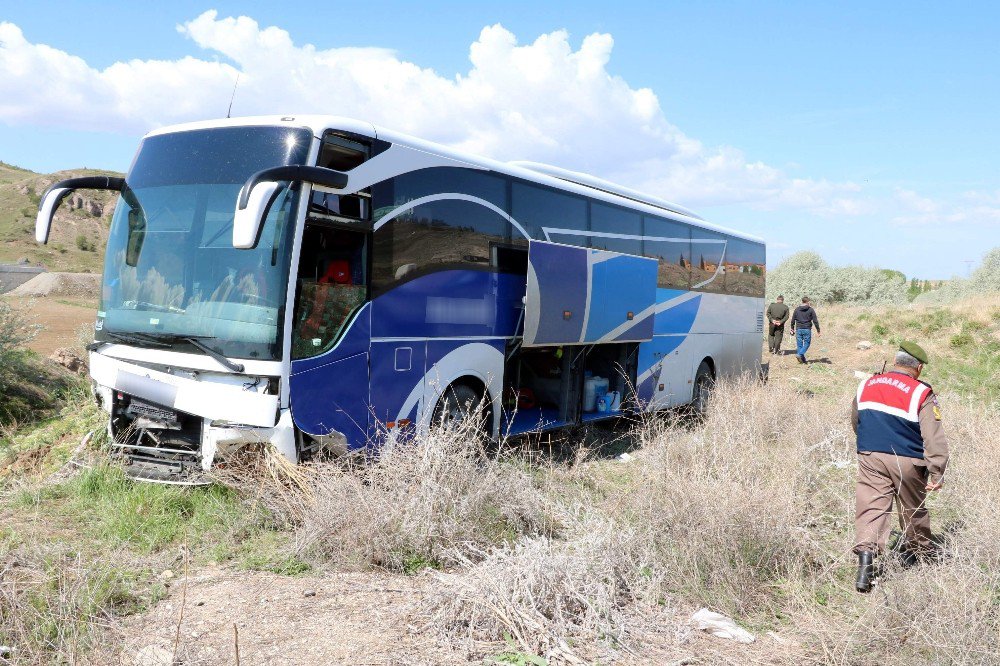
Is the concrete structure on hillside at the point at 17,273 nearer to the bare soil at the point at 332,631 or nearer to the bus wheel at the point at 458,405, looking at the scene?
the bus wheel at the point at 458,405

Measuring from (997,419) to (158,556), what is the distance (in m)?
9.53

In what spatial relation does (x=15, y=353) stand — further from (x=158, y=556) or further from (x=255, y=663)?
(x=255, y=663)

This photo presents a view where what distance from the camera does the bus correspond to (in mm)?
5902

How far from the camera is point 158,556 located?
17.7 feet

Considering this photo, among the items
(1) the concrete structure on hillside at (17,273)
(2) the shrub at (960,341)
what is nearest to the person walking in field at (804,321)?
(2) the shrub at (960,341)

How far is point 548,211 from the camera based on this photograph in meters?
9.24

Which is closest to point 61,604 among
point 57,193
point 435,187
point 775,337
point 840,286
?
point 57,193

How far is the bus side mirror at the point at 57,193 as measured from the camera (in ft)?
21.3

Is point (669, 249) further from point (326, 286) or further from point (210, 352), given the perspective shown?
point (210, 352)

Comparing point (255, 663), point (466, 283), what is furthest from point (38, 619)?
point (466, 283)

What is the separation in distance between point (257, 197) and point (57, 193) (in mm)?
2445

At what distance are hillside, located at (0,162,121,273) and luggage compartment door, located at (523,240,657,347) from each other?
4330cm

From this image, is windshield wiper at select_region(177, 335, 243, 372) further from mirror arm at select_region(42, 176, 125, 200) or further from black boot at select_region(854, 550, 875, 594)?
black boot at select_region(854, 550, 875, 594)

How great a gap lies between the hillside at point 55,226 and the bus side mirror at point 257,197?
Answer: 1782 inches
